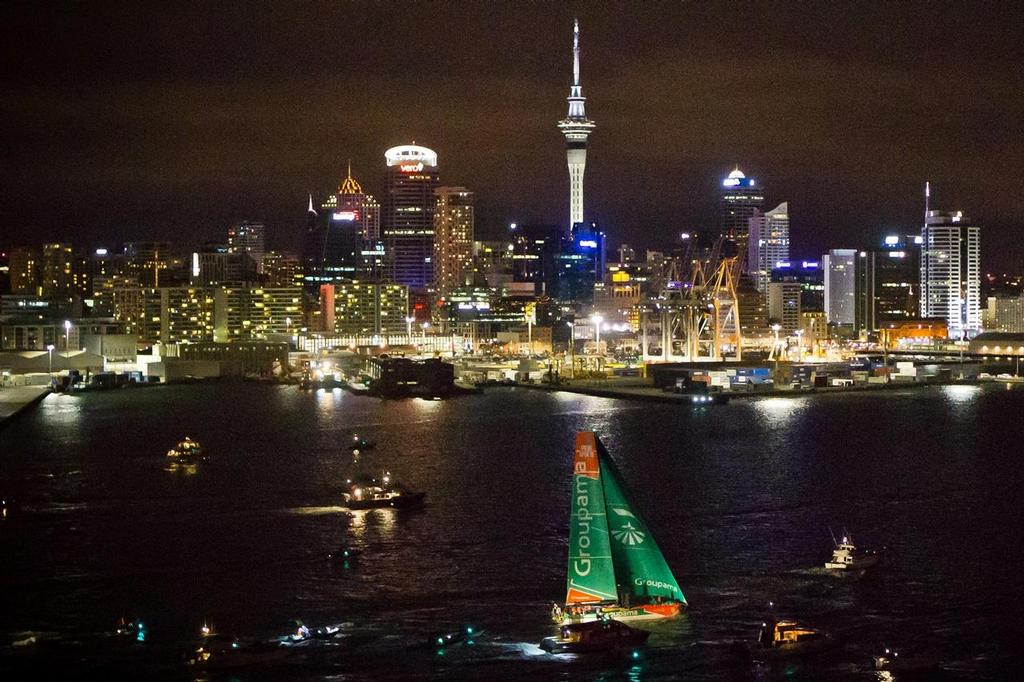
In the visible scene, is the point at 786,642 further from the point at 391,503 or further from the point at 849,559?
the point at 391,503

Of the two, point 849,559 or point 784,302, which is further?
point 784,302

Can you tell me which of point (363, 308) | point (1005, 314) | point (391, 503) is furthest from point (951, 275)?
point (391, 503)

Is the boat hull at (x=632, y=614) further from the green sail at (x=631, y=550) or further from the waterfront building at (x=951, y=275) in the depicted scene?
the waterfront building at (x=951, y=275)

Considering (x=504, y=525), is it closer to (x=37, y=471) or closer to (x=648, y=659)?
(x=648, y=659)

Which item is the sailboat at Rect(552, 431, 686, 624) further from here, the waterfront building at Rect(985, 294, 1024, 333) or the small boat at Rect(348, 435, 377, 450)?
the waterfront building at Rect(985, 294, 1024, 333)

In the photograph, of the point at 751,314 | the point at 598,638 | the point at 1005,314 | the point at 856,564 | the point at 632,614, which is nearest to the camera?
the point at 598,638

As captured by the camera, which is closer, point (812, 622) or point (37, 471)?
point (812, 622)

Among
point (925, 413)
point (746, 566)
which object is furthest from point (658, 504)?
point (925, 413)
